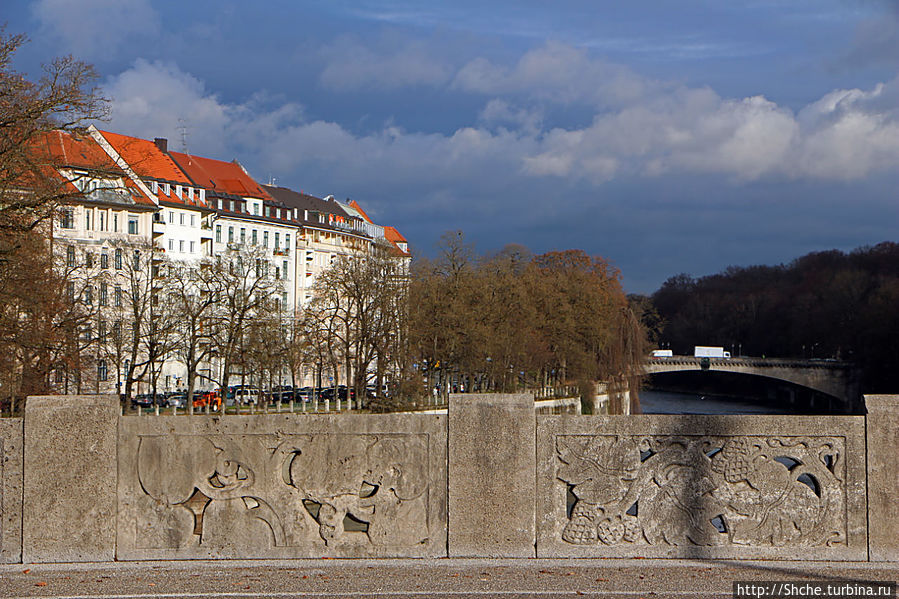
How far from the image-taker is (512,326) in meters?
58.6

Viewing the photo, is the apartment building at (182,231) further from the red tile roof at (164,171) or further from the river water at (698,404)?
the river water at (698,404)

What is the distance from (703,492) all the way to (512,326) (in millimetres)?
49189

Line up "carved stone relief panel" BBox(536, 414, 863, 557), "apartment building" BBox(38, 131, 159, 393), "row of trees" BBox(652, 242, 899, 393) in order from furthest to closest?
"row of trees" BBox(652, 242, 899, 393) → "apartment building" BBox(38, 131, 159, 393) → "carved stone relief panel" BBox(536, 414, 863, 557)

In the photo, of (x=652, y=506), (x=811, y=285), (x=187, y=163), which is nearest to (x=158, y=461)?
(x=652, y=506)

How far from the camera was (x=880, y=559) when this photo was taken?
30.7ft

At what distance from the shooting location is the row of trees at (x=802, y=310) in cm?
8338

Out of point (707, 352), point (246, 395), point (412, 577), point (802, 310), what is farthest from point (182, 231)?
point (412, 577)

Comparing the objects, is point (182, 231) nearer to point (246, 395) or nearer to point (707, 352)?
point (246, 395)

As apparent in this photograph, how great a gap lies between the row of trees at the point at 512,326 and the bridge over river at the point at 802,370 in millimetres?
19969

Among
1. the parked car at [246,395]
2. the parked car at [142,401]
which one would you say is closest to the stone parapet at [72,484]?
the parked car at [142,401]

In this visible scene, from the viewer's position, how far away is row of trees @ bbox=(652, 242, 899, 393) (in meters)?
83.4

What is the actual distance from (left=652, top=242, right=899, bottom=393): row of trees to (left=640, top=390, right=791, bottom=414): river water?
687cm

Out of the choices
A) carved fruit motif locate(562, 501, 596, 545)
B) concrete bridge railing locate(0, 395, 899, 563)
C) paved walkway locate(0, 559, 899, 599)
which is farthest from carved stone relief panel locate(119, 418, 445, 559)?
carved fruit motif locate(562, 501, 596, 545)

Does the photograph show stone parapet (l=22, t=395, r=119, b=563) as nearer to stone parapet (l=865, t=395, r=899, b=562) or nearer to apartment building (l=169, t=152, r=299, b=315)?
stone parapet (l=865, t=395, r=899, b=562)
